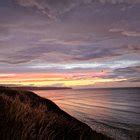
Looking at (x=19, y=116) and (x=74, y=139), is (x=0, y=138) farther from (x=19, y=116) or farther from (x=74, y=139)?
(x=74, y=139)

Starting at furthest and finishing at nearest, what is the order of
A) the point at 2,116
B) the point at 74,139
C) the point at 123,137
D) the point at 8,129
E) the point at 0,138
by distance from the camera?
the point at 123,137
the point at 74,139
the point at 2,116
the point at 8,129
the point at 0,138

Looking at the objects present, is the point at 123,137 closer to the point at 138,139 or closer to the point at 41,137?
the point at 138,139

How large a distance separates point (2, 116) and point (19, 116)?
51cm

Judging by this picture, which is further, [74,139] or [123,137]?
[123,137]

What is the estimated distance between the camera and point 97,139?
7.78 meters

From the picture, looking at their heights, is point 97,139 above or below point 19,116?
below

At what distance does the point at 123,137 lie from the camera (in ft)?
77.7

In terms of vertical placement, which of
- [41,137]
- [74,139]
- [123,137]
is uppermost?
[41,137]

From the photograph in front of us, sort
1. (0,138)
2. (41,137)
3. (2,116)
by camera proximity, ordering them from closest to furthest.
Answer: (0,138) < (41,137) < (2,116)

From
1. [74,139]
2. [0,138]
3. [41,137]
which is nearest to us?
[0,138]

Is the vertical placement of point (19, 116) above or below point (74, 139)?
above

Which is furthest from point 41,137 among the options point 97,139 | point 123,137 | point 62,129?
point 123,137

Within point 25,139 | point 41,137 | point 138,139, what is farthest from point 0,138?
point 138,139

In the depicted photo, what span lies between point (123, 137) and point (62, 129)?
53.2 ft
